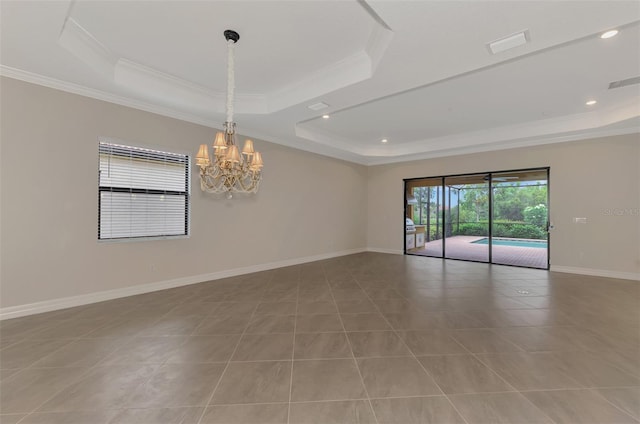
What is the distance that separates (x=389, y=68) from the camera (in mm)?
3178

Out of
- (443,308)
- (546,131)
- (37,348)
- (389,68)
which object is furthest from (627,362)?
(37,348)

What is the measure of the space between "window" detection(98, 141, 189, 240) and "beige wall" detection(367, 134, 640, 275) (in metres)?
7.18

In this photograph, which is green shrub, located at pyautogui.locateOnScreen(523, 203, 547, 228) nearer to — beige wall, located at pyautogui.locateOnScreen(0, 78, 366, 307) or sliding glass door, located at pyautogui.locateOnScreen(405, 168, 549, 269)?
sliding glass door, located at pyautogui.locateOnScreen(405, 168, 549, 269)

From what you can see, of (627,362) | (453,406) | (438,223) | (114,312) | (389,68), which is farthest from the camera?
(438,223)

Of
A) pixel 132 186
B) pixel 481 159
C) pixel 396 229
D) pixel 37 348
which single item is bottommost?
pixel 37 348

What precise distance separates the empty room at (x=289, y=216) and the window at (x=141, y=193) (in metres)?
0.03

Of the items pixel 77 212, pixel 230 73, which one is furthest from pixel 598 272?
pixel 77 212

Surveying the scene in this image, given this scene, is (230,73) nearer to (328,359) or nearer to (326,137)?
(328,359)

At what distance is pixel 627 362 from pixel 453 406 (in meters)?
1.89

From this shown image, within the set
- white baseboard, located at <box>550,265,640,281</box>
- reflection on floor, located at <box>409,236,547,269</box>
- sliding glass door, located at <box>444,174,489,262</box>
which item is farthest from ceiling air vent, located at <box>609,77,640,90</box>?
reflection on floor, located at <box>409,236,547,269</box>

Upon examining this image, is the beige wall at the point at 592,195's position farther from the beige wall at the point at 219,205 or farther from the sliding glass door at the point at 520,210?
the sliding glass door at the point at 520,210

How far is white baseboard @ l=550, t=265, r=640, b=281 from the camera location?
17.3 ft

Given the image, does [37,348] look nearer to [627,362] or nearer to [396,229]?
[627,362]

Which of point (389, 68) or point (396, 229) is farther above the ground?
point (389, 68)
